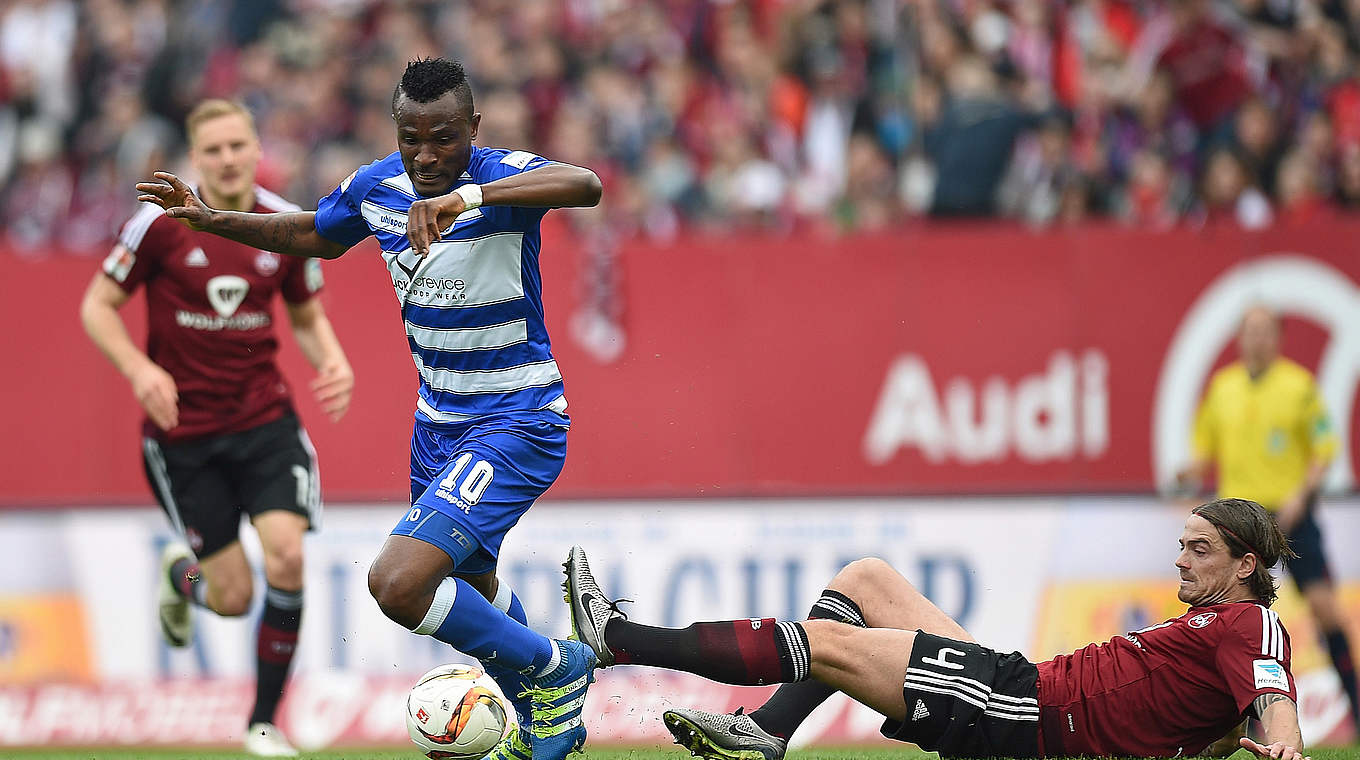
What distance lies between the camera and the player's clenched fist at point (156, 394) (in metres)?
7.46

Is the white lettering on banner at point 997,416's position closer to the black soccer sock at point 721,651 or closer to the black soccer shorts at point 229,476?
the black soccer shorts at point 229,476

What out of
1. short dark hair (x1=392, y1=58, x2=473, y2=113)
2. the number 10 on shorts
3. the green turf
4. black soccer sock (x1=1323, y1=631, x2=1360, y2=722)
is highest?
short dark hair (x1=392, y1=58, x2=473, y2=113)

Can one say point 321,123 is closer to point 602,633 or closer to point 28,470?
point 28,470

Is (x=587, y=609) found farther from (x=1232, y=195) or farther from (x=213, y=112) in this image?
(x=1232, y=195)

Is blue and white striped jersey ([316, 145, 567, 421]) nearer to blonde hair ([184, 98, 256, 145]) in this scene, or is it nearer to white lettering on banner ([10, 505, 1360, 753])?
blonde hair ([184, 98, 256, 145])

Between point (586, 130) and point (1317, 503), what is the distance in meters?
5.89

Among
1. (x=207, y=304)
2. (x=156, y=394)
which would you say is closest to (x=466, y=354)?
(x=156, y=394)

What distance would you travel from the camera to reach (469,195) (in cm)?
539

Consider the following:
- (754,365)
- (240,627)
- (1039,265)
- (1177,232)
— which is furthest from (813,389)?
(240,627)

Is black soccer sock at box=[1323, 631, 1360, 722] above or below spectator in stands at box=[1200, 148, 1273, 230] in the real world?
below

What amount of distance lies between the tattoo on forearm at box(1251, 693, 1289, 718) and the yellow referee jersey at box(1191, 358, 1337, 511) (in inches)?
205

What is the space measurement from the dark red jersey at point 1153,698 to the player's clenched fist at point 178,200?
3365 millimetres

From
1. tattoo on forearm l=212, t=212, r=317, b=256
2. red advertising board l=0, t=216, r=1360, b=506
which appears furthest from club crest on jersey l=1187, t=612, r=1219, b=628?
red advertising board l=0, t=216, r=1360, b=506

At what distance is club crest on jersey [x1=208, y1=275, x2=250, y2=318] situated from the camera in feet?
25.8
